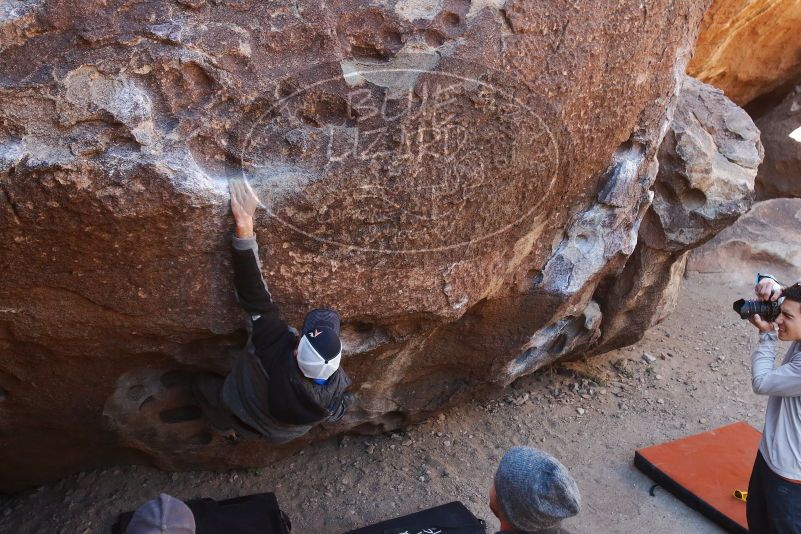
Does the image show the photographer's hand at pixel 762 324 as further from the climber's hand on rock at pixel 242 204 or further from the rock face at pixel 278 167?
the climber's hand on rock at pixel 242 204

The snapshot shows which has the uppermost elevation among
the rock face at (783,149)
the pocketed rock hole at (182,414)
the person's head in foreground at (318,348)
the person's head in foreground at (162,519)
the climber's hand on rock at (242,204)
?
the climber's hand on rock at (242,204)

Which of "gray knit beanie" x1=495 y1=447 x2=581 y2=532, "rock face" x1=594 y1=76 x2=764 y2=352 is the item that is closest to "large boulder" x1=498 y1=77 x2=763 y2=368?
"rock face" x1=594 y1=76 x2=764 y2=352

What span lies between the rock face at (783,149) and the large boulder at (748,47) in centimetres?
22

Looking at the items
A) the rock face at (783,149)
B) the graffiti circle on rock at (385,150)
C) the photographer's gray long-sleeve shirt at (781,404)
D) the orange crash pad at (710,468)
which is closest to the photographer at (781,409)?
the photographer's gray long-sleeve shirt at (781,404)

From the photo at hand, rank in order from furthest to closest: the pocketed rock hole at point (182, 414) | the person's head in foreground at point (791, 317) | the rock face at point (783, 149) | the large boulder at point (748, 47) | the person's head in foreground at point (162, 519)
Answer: the rock face at point (783, 149)
the large boulder at point (748, 47)
the pocketed rock hole at point (182, 414)
the person's head in foreground at point (791, 317)
the person's head in foreground at point (162, 519)

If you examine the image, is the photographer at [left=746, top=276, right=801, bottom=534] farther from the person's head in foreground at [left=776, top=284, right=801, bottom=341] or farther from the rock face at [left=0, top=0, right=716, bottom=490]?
the rock face at [left=0, top=0, right=716, bottom=490]

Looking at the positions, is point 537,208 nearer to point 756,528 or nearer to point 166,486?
point 756,528

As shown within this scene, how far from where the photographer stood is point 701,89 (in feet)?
13.3

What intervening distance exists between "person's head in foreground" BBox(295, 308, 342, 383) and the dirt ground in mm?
1147

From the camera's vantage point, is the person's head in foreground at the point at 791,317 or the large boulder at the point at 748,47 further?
the large boulder at the point at 748,47

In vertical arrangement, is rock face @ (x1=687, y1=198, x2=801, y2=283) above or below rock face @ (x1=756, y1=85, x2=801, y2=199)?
below

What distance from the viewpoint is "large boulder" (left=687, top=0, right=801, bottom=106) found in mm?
4922

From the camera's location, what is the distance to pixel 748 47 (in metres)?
5.41

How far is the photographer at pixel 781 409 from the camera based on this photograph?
2.40 m
